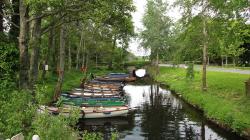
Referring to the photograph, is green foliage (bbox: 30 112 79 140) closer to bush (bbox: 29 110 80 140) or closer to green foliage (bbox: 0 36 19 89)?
bush (bbox: 29 110 80 140)

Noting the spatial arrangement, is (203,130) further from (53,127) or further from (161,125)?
(53,127)

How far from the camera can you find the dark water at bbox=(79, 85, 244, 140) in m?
23.9

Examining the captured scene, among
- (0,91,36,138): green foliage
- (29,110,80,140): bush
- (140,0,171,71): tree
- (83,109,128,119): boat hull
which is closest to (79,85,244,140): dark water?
(83,109,128,119): boat hull

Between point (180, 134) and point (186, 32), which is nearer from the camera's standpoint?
point (180, 134)

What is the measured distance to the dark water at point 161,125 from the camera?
23859 millimetres

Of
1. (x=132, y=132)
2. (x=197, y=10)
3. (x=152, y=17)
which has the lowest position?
(x=132, y=132)

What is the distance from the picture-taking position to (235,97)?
3012 centimetres

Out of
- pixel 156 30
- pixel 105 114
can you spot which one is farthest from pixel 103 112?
pixel 156 30

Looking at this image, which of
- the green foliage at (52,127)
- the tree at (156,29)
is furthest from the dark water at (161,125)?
the tree at (156,29)

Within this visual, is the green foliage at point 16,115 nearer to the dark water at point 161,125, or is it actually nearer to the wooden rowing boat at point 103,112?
the dark water at point 161,125

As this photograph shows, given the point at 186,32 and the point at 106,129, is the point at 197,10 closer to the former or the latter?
the point at 186,32

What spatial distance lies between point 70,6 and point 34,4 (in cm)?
254

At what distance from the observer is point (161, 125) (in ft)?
89.4

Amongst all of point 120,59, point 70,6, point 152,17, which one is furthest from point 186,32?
point 120,59
